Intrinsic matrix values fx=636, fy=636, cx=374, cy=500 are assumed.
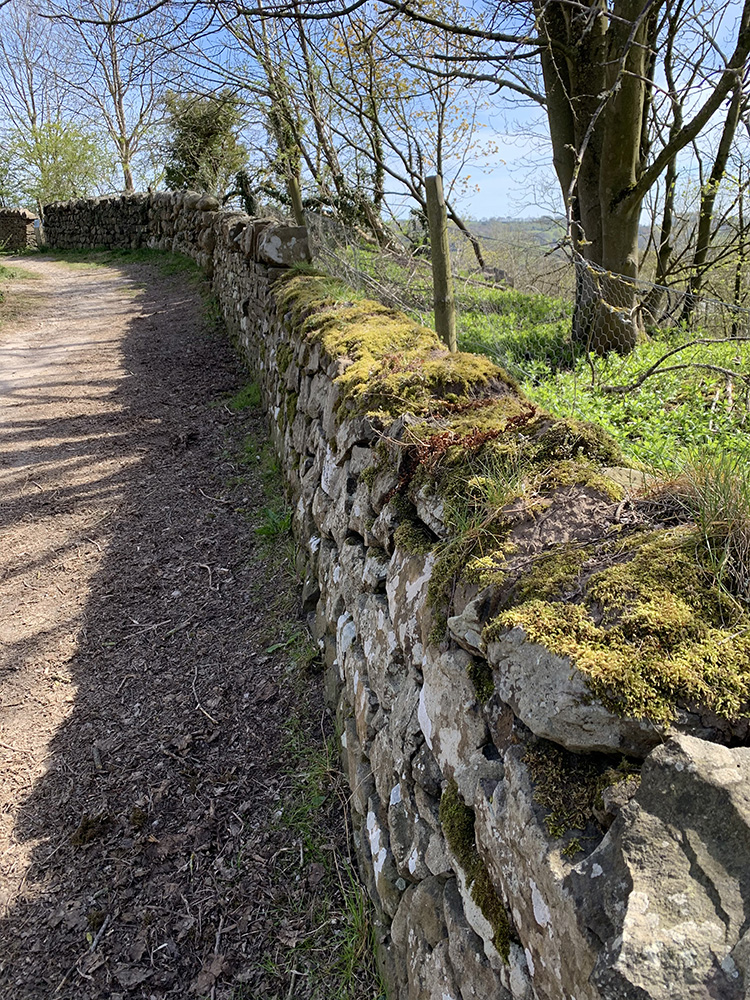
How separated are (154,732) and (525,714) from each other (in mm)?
2499

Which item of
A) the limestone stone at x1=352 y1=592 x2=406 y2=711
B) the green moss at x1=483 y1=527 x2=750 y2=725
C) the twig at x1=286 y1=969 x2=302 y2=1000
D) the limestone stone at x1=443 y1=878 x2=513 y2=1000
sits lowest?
the twig at x1=286 y1=969 x2=302 y2=1000

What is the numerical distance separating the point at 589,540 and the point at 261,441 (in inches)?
185

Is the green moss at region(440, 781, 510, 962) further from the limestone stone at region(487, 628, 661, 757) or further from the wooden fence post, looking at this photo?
the wooden fence post

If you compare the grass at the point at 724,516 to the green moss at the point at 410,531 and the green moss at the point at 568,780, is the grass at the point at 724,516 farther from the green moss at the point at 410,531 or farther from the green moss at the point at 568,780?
the green moss at the point at 410,531

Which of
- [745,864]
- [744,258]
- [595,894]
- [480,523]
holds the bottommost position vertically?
[595,894]

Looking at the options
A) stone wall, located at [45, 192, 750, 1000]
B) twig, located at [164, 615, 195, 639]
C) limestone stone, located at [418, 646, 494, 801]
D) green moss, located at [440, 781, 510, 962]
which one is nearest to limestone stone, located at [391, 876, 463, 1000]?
stone wall, located at [45, 192, 750, 1000]

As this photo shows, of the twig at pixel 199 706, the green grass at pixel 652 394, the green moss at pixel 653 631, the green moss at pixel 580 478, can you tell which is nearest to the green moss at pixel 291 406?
the green grass at pixel 652 394

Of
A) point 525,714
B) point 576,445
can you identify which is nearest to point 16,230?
point 576,445

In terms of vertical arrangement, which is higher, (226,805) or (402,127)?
(402,127)

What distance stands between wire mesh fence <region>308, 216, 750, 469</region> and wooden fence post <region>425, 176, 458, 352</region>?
521 millimetres

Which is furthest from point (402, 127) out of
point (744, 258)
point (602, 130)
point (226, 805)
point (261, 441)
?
point (226, 805)

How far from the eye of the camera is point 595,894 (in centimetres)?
103

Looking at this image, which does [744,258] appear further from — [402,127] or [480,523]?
[480,523]

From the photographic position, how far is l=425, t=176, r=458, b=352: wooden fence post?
4355 mm
